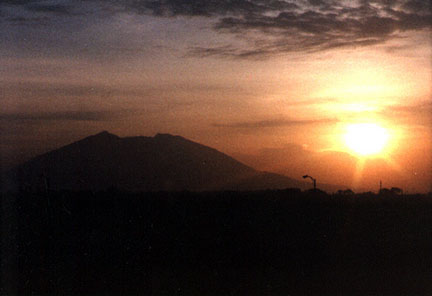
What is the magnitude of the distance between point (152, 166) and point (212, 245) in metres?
38.1

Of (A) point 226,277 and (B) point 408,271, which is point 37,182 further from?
(B) point 408,271

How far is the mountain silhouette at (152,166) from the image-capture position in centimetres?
3922

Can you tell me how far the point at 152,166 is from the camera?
5306 centimetres

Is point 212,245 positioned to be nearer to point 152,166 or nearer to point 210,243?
point 210,243

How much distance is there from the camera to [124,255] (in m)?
14.6

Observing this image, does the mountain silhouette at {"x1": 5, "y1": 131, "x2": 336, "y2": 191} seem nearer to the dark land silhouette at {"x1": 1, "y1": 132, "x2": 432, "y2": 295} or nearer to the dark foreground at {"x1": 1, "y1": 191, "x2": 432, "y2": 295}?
the dark land silhouette at {"x1": 1, "y1": 132, "x2": 432, "y2": 295}

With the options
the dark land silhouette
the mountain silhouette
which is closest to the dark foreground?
the dark land silhouette

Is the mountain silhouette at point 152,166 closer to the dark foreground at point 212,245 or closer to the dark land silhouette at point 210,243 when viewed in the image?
the dark land silhouette at point 210,243

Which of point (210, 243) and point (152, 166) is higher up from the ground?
point (152, 166)

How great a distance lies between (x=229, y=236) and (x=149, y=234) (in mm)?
2517

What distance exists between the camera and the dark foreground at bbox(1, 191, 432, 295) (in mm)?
11961

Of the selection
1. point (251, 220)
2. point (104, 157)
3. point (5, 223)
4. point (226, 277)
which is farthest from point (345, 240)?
point (104, 157)

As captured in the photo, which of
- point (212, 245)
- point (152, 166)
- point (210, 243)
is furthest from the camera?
point (152, 166)

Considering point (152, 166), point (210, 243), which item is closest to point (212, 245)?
point (210, 243)
